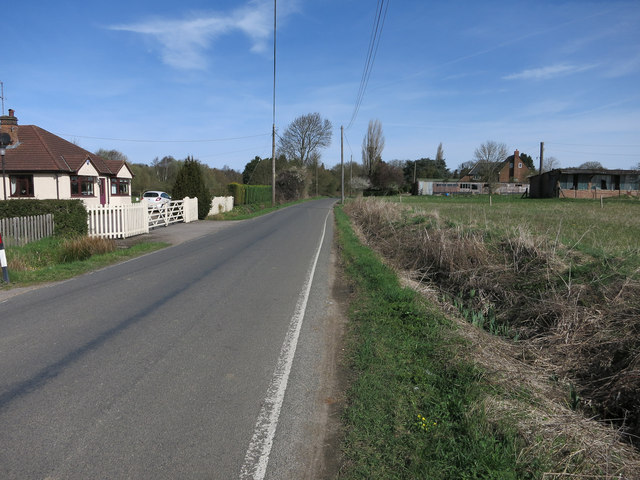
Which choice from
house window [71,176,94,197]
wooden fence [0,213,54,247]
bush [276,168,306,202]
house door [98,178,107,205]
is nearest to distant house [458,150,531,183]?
bush [276,168,306,202]

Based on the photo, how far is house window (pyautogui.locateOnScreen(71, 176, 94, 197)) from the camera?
102 ft

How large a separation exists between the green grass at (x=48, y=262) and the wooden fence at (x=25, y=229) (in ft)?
1.06

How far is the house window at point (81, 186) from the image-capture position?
102 feet

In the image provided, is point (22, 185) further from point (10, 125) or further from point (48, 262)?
point (48, 262)

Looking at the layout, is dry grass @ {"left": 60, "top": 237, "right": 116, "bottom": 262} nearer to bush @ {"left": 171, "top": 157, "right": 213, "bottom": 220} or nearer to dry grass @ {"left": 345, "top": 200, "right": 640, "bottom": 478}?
dry grass @ {"left": 345, "top": 200, "right": 640, "bottom": 478}

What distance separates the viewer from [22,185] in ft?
94.4

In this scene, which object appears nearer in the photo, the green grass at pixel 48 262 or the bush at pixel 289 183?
the green grass at pixel 48 262

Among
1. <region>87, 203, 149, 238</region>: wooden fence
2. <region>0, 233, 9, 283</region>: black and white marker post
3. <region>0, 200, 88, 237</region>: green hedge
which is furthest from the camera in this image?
<region>87, 203, 149, 238</region>: wooden fence

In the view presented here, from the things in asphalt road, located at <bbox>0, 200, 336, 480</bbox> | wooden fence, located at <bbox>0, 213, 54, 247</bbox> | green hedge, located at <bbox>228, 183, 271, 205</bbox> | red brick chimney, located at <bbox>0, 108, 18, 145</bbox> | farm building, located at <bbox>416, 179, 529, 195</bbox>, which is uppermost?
red brick chimney, located at <bbox>0, 108, 18, 145</bbox>

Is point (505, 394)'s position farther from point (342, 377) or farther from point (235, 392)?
point (235, 392)

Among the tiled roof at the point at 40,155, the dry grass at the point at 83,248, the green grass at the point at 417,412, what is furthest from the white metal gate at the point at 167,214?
the green grass at the point at 417,412

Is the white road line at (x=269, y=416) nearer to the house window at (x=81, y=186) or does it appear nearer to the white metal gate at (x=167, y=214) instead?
the white metal gate at (x=167, y=214)

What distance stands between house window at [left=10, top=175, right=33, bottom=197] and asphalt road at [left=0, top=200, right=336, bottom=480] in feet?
79.1

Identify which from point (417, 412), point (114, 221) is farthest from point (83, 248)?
point (417, 412)
